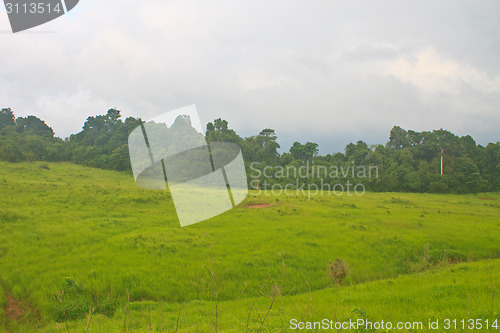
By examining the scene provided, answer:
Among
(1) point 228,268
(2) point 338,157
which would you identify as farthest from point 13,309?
(2) point 338,157

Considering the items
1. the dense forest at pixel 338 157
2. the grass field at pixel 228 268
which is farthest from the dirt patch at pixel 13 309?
the dense forest at pixel 338 157

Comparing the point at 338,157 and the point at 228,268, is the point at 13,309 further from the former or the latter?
the point at 338,157

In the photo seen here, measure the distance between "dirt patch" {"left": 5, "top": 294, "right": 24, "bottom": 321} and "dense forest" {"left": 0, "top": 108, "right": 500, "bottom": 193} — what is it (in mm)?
40446

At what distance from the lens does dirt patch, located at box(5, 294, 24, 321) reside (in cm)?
649

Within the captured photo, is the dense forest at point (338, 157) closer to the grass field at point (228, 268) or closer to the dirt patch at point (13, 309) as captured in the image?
the grass field at point (228, 268)

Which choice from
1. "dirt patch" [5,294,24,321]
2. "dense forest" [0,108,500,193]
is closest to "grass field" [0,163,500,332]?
"dirt patch" [5,294,24,321]

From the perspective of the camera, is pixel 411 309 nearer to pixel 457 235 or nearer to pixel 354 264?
pixel 354 264

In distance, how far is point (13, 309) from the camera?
22.1 feet

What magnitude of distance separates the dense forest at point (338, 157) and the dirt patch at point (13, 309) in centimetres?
4045

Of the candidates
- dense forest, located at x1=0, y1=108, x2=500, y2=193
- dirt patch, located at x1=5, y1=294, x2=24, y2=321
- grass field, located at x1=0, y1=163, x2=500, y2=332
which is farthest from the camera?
dense forest, located at x1=0, y1=108, x2=500, y2=193

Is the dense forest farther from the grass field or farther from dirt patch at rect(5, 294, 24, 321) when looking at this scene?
dirt patch at rect(5, 294, 24, 321)

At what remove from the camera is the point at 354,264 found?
34.6ft

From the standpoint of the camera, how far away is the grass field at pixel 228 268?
19.3ft

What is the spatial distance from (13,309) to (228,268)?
18.5 feet
